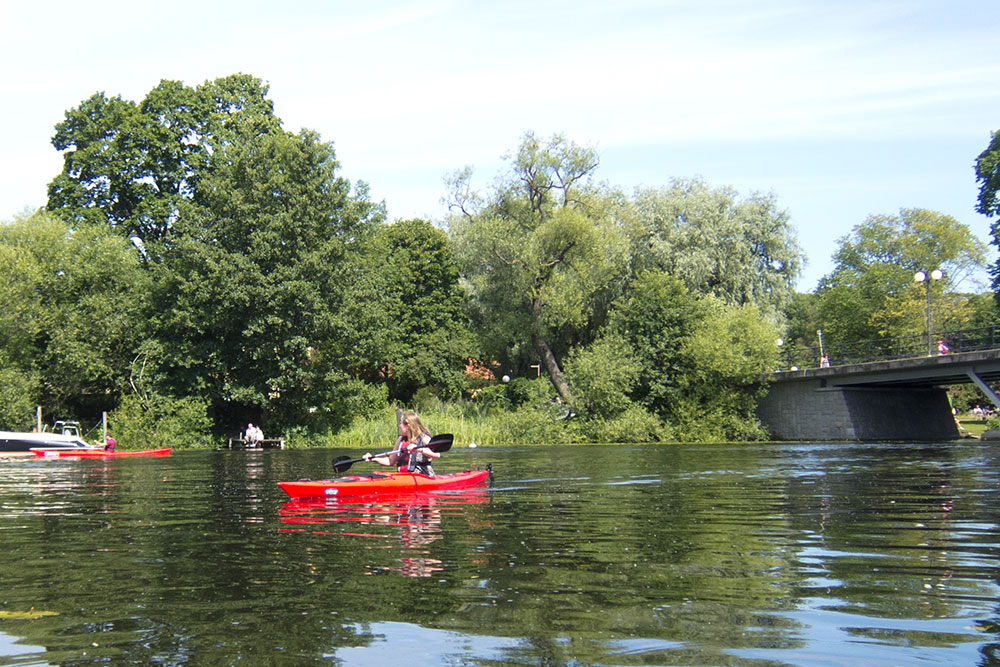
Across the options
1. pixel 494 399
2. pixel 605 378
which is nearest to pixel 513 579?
pixel 605 378

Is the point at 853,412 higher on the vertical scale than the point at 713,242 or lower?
lower

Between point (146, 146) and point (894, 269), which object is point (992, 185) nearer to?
point (894, 269)

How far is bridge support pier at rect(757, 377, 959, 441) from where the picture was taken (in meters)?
46.4

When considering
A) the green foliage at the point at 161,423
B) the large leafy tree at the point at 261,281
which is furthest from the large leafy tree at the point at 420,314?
the green foliage at the point at 161,423

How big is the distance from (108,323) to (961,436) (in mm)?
40974

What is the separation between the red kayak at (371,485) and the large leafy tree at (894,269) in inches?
2073

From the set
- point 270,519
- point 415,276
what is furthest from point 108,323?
point 270,519

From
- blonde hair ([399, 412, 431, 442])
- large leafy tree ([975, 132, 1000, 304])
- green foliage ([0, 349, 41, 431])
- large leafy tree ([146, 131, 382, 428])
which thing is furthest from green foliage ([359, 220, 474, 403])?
blonde hair ([399, 412, 431, 442])

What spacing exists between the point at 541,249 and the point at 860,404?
1640 cm

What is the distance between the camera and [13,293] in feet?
147

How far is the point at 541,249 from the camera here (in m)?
47.5

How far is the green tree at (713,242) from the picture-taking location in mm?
49438

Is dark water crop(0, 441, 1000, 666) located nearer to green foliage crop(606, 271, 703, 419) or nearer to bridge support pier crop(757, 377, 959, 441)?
green foliage crop(606, 271, 703, 419)

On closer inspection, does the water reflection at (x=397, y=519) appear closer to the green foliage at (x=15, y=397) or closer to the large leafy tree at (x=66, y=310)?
the green foliage at (x=15, y=397)
